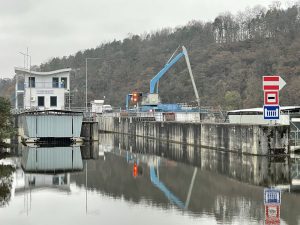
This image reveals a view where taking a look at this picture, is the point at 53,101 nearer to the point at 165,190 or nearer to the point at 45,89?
the point at 45,89

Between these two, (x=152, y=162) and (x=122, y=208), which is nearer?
(x=122, y=208)

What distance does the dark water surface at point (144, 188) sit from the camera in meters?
15.5

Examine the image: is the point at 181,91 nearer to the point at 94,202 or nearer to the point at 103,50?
the point at 103,50

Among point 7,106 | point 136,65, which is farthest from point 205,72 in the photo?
point 7,106

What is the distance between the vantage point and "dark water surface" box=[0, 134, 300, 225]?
15547 mm

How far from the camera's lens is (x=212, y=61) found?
106875 mm

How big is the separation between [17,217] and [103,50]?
144705 mm

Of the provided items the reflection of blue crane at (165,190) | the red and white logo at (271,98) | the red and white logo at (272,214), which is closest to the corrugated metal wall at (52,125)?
the reflection of blue crane at (165,190)

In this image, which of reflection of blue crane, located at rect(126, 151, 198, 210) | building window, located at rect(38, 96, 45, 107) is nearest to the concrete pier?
building window, located at rect(38, 96, 45, 107)

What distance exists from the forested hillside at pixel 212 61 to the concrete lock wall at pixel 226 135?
23167 mm

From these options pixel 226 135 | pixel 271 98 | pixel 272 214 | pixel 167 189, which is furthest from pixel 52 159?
pixel 272 214

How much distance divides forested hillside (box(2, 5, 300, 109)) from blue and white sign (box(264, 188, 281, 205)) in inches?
2090

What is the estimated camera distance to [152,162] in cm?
3155

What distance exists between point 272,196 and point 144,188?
18.2ft
